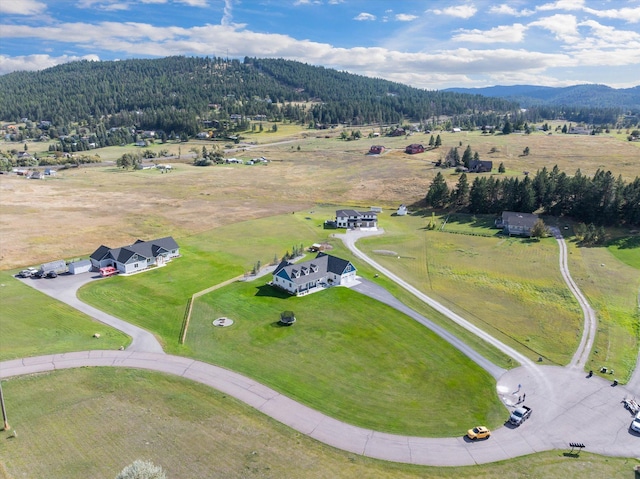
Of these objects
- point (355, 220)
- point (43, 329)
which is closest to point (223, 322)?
point (43, 329)

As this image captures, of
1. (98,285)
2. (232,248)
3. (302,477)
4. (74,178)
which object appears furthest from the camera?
(74,178)

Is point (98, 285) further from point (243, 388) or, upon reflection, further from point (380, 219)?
point (380, 219)

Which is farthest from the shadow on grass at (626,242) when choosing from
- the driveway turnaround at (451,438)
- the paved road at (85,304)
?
the paved road at (85,304)

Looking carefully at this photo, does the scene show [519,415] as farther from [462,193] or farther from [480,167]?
[480,167]

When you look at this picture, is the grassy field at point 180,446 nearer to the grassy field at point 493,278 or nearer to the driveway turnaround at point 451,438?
the driveway turnaround at point 451,438

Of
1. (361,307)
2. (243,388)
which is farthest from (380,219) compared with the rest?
(243,388)
